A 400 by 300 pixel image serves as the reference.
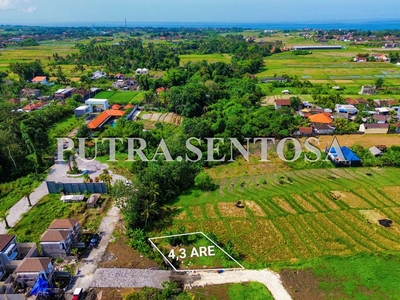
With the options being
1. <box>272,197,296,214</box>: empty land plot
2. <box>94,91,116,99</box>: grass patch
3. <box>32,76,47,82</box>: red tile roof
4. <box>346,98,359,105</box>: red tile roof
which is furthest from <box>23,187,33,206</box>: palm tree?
<box>346,98,359,105</box>: red tile roof

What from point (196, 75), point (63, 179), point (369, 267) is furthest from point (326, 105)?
point (63, 179)

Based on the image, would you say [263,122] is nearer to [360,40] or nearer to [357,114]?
[357,114]

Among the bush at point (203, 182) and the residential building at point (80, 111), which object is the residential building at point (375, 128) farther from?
the residential building at point (80, 111)

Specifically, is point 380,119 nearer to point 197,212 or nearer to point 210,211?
point 210,211

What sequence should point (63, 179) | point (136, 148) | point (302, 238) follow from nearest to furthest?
1. point (302, 238)
2. point (63, 179)
3. point (136, 148)

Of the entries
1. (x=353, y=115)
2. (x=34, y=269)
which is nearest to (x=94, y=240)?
(x=34, y=269)

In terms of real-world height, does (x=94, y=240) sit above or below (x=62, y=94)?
below

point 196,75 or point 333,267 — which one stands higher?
point 196,75
